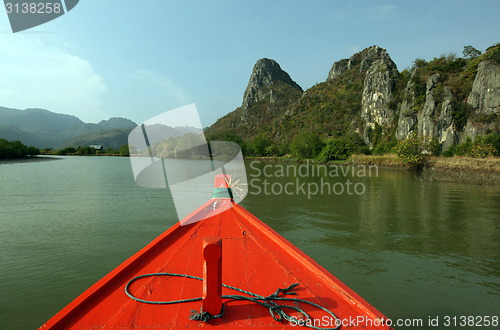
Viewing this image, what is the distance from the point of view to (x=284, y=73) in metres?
178

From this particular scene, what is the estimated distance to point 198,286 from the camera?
9.13ft

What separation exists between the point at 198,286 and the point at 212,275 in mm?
802

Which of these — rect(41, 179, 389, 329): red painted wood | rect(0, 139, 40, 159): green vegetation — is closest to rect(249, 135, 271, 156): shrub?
rect(0, 139, 40, 159): green vegetation

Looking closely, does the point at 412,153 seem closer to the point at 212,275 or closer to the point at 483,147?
the point at 483,147

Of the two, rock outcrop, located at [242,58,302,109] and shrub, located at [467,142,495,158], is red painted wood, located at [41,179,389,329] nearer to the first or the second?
shrub, located at [467,142,495,158]

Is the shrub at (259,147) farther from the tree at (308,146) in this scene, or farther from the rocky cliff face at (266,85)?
the rocky cliff face at (266,85)

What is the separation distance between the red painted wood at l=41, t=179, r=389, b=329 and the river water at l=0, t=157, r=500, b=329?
7.92 ft

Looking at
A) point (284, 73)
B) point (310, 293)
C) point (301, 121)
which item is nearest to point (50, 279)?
point (310, 293)

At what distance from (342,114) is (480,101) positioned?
48745 mm

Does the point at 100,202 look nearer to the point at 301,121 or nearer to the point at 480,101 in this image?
the point at 480,101

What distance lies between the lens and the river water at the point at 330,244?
499 centimetres

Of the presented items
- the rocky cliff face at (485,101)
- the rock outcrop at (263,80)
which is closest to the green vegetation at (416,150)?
the rocky cliff face at (485,101)

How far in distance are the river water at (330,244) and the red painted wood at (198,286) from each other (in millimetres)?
2414

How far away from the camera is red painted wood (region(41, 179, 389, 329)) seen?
2225 mm
